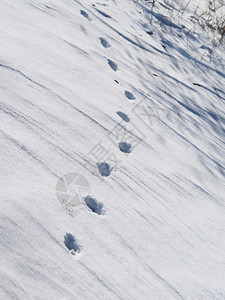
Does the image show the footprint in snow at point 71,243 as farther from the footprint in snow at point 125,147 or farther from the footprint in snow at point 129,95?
the footprint in snow at point 129,95

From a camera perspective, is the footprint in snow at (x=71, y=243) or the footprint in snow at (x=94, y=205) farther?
the footprint in snow at (x=94, y=205)

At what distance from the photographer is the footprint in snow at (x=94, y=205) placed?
1.20m

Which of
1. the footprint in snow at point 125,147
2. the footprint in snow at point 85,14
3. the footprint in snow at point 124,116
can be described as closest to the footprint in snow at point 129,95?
the footprint in snow at point 124,116

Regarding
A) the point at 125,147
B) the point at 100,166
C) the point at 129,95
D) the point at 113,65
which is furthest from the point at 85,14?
the point at 100,166

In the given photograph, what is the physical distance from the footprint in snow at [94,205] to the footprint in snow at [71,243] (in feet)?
0.51

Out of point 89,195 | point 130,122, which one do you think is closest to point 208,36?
point 130,122

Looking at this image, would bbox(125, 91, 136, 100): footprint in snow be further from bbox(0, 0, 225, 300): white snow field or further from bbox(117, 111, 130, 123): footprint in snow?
bbox(117, 111, 130, 123): footprint in snow

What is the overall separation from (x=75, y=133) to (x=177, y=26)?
79.3 inches

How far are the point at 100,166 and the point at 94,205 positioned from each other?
211mm

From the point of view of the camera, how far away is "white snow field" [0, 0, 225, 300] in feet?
3.32

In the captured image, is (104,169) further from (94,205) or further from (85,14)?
(85,14)

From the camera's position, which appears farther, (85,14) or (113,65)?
(85,14)

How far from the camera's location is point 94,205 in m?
1.22

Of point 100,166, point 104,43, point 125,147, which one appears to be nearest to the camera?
point 100,166
